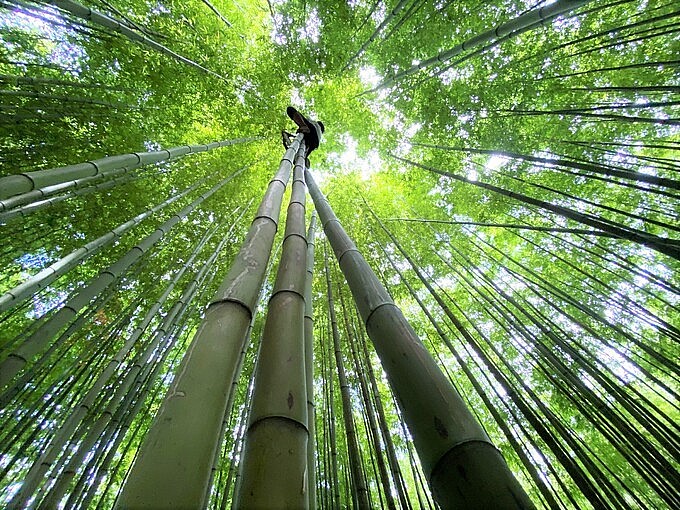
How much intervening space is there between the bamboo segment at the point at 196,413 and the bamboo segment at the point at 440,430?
388mm

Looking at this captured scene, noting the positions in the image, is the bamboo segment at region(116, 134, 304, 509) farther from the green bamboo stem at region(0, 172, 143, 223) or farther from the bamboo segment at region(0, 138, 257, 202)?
the green bamboo stem at region(0, 172, 143, 223)

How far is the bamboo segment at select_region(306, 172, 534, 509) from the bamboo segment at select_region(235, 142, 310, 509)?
0.75 feet

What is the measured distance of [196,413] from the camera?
66 centimetres

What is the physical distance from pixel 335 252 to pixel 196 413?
876mm

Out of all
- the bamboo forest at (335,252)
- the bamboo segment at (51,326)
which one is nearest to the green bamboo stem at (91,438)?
the bamboo forest at (335,252)

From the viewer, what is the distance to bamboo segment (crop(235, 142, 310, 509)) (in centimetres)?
59

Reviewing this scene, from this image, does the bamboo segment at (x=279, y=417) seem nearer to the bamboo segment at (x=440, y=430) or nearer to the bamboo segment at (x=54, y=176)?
the bamboo segment at (x=440, y=430)

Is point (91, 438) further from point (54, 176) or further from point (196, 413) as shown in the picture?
point (196, 413)

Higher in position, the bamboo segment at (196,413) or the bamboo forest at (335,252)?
the bamboo forest at (335,252)

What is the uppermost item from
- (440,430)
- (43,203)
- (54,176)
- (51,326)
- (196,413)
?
(43,203)

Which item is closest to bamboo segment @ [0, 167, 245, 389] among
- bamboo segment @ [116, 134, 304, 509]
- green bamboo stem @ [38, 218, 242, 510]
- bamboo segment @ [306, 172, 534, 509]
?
green bamboo stem @ [38, 218, 242, 510]

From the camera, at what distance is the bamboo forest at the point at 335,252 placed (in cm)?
90

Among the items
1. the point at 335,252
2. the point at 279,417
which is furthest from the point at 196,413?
the point at 335,252

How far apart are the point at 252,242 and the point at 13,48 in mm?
4249
